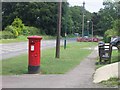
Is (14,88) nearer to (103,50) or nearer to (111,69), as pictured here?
(111,69)

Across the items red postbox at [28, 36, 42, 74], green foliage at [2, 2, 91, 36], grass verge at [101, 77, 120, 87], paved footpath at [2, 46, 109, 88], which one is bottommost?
paved footpath at [2, 46, 109, 88]

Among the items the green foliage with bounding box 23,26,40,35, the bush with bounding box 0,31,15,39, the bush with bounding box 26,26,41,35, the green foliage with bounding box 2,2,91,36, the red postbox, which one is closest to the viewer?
the red postbox

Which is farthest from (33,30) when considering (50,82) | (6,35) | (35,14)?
(50,82)

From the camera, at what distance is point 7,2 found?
9875cm

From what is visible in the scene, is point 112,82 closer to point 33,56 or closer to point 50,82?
point 50,82

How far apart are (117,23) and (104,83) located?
10.3m

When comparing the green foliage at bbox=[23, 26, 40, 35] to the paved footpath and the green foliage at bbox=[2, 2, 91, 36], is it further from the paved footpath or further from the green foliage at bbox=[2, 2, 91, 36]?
the paved footpath

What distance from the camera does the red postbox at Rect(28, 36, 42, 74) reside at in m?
14.3

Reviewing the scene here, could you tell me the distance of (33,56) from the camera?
14375mm

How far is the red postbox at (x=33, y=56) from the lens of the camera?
14305 mm

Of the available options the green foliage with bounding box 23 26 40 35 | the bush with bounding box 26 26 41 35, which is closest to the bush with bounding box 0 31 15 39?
the green foliage with bounding box 23 26 40 35

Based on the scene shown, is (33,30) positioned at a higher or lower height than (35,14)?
lower

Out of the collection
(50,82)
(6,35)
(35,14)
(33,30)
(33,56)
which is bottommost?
(50,82)

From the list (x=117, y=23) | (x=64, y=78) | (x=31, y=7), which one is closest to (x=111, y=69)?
(x=64, y=78)
